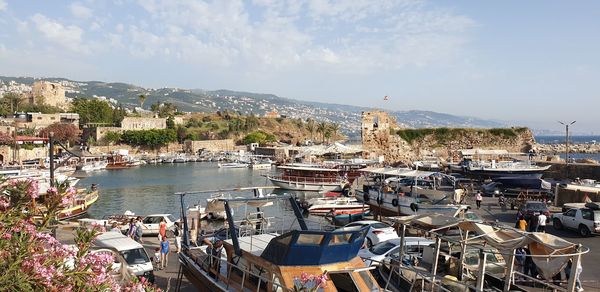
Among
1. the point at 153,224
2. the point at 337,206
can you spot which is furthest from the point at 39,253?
the point at 337,206

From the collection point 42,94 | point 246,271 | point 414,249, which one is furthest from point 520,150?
point 42,94

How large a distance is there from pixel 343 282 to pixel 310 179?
36.3m

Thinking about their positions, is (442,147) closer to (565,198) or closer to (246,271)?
(565,198)

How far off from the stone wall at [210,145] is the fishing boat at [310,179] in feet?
203

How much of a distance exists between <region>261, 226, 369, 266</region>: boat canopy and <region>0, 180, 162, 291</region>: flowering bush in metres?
3.52

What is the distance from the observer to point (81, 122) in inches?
4210

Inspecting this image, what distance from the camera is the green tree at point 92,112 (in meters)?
108

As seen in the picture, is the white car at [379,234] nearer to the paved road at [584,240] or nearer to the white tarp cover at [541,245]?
the paved road at [584,240]

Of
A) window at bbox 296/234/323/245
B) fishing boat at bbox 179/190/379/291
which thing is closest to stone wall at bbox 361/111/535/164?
fishing boat at bbox 179/190/379/291

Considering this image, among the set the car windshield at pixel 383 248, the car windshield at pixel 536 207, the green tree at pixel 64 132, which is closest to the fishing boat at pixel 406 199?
the car windshield at pixel 536 207

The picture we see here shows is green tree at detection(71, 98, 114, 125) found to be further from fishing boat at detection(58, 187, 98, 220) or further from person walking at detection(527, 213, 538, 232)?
person walking at detection(527, 213, 538, 232)

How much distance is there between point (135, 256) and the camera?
44.1ft

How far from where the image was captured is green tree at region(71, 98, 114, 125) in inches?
4264

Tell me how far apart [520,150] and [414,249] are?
75.2m
